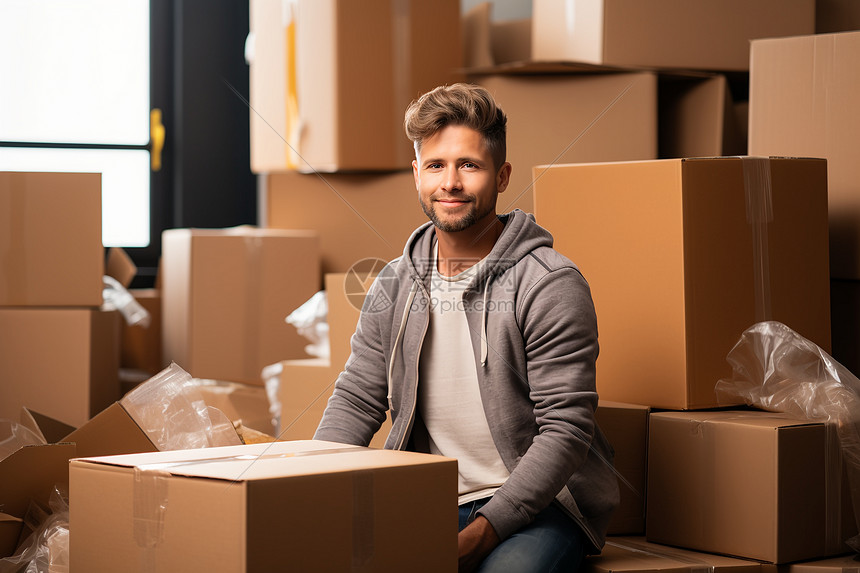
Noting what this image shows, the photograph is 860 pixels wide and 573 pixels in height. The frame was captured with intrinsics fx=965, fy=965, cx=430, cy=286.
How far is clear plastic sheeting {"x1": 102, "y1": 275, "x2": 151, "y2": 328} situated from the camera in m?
2.31

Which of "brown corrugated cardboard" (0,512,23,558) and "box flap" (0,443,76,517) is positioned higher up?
"box flap" (0,443,76,517)

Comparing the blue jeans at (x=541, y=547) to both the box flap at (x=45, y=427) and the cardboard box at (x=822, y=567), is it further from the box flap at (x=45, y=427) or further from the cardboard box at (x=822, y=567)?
the box flap at (x=45, y=427)

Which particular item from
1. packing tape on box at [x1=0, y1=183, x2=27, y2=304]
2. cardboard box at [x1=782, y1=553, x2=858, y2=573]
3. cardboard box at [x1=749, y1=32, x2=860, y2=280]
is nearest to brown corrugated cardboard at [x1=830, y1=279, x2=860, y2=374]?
cardboard box at [x1=749, y1=32, x2=860, y2=280]

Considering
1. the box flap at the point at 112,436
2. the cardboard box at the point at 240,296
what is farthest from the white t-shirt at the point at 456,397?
the cardboard box at the point at 240,296

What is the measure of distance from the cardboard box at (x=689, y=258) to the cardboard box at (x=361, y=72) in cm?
77

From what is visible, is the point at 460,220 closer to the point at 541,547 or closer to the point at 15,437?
the point at 541,547

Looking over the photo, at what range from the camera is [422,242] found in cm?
134

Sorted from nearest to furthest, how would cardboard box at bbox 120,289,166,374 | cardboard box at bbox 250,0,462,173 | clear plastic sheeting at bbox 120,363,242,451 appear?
1. clear plastic sheeting at bbox 120,363,242,451
2. cardboard box at bbox 250,0,462,173
3. cardboard box at bbox 120,289,166,374

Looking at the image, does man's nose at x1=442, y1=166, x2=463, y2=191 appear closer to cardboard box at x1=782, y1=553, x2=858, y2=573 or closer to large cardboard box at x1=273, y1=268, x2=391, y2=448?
large cardboard box at x1=273, y1=268, x2=391, y2=448

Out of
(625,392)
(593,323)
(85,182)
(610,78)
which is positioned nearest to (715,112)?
(610,78)

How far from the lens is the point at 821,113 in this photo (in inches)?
→ 61.6

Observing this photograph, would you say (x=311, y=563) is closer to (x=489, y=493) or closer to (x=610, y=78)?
(x=489, y=493)

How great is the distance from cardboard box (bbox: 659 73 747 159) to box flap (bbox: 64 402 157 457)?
117cm

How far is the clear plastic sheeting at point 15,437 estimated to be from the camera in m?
1.50
